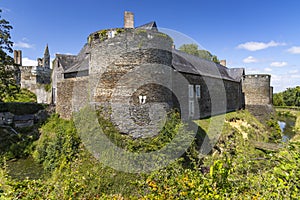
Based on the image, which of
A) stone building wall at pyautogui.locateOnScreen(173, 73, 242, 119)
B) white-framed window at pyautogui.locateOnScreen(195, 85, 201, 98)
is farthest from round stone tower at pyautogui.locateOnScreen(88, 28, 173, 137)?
white-framed window at pyautogui.locateOnScreen(195, 85, 201, 98)

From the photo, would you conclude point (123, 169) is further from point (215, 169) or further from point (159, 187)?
point (215, 169)

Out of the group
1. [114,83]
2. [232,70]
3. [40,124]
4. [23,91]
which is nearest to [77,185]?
[114,83]

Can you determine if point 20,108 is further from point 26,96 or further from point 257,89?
point 257,89

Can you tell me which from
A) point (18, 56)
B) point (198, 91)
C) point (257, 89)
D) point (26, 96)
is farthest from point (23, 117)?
point (257, 89)

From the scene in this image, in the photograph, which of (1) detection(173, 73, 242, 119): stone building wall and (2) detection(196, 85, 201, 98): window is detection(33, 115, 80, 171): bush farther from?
(2) detection(196, 85, 201, 98): window

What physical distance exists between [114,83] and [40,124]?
9.67 meters

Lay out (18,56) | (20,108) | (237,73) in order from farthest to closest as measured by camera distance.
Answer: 1. (18,56)
2. (237,73)
3. (20,108)

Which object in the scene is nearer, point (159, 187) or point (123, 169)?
point (159, 187)

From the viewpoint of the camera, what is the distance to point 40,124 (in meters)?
14.2

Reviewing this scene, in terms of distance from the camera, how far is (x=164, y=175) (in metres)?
4.02

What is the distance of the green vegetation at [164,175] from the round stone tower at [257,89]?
1576 cm

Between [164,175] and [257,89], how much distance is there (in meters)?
25.8

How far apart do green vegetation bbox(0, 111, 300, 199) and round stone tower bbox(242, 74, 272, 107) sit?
15.8m

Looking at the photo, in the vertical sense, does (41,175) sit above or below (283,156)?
below
